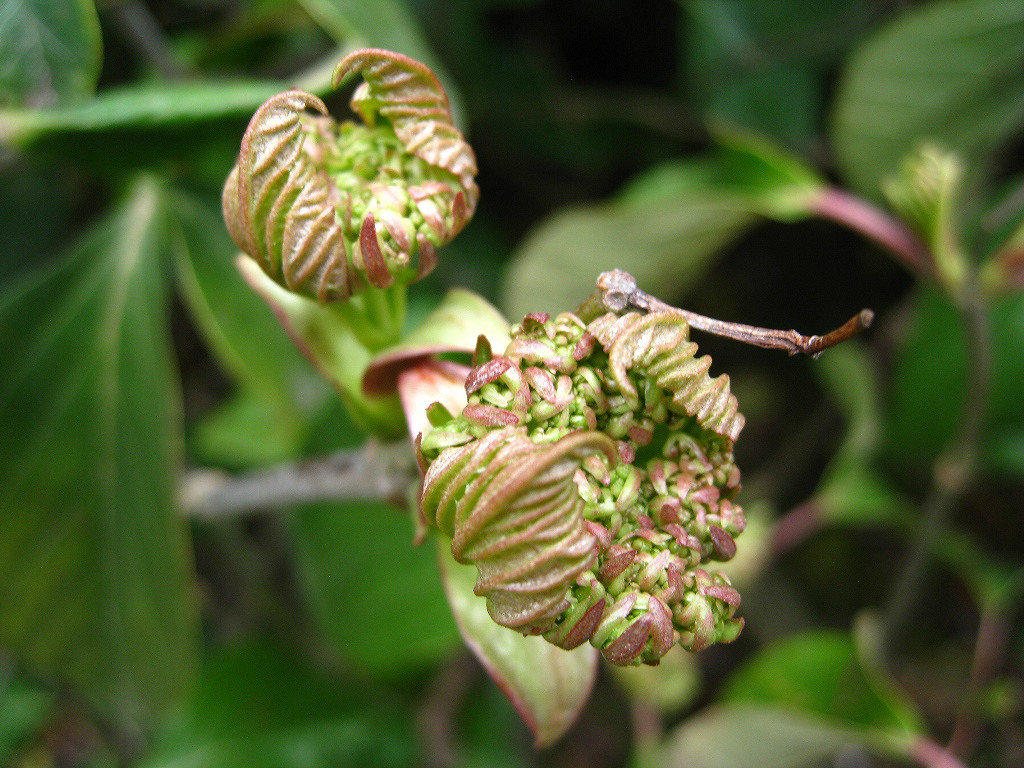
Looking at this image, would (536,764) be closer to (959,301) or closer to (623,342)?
(959,301)

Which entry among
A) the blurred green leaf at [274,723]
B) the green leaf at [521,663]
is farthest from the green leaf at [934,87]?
the blurred green leaf at [274,723]

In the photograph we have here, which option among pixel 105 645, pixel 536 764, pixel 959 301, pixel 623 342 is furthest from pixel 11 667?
pixel 959 301

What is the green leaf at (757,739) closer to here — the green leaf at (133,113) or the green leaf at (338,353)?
the green leaf at (338,353)

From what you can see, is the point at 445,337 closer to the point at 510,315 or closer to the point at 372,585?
the point at 510,315

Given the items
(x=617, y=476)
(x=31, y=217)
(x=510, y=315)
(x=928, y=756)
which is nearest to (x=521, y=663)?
(x=617, y=476)

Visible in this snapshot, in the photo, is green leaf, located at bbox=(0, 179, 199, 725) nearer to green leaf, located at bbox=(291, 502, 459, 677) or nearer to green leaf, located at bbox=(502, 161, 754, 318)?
green leaf, located at bbox=(291, 502, 459, 677)
